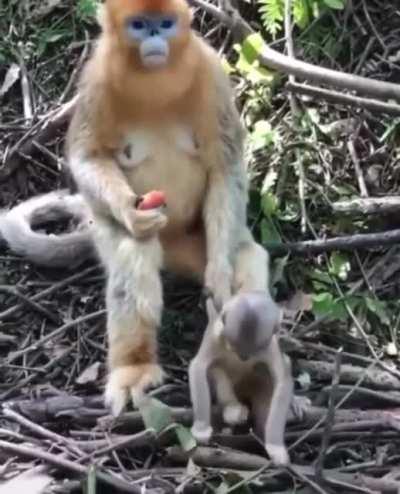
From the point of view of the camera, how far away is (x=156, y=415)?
547 centimetres

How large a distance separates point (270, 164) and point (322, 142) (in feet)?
0.96

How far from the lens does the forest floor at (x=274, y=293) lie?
17.6 feet

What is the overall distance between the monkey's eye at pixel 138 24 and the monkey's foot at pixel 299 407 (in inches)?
61.7

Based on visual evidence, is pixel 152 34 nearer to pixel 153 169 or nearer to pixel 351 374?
pixel 153 169

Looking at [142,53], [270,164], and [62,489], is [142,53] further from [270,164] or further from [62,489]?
[62,489]

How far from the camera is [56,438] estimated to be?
5543 mm

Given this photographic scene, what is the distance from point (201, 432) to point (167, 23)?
5.43ft

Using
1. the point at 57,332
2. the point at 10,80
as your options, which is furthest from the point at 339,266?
the point at 10,80

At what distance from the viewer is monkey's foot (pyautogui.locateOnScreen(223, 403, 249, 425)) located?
5496 millimetres

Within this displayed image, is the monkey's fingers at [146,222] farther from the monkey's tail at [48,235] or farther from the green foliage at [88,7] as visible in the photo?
the green foliage at [88,7]

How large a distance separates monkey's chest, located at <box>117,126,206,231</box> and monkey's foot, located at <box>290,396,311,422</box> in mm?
1071

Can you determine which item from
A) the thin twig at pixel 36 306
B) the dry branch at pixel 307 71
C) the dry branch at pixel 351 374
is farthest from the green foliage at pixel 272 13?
the dry branch at pixel 351 374

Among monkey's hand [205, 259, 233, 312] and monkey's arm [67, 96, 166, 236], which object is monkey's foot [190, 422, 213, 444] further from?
monkey's arm [67, 96, 166, 236]

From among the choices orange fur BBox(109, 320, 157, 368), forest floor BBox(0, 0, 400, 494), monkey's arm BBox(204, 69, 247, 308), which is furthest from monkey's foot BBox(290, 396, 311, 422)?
monkey's arm BBox(204, 69, 247, 308)
